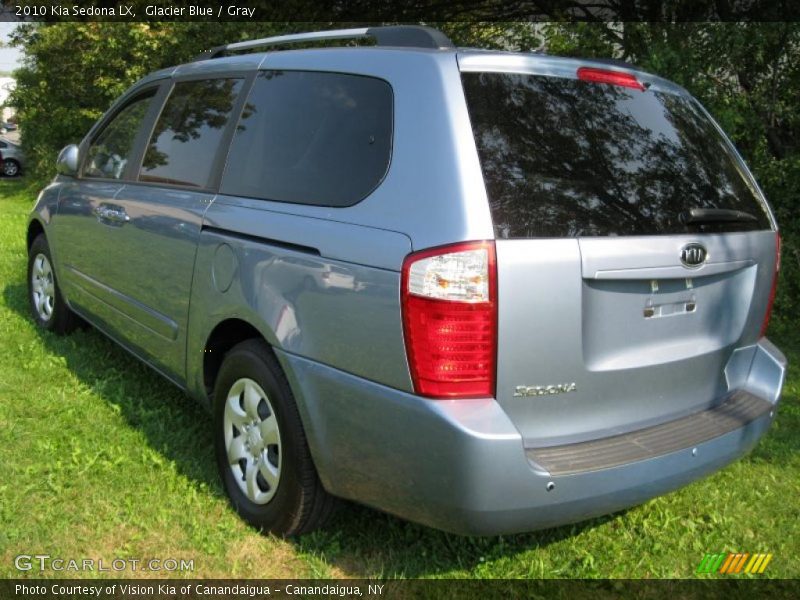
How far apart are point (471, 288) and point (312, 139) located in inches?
42.3

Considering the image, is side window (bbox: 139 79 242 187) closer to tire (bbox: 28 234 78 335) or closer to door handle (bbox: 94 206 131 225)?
door handle (bbox: 94 206 131 225)

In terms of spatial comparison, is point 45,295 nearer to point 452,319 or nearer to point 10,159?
point 452,319

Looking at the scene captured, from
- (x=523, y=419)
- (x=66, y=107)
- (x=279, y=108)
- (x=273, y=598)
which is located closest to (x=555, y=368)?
(x=523, y=419)

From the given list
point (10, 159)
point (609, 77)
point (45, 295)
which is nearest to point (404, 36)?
point (609, 77)

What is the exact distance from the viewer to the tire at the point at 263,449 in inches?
117

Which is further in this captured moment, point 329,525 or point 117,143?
point 117,143

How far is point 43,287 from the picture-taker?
588 cm

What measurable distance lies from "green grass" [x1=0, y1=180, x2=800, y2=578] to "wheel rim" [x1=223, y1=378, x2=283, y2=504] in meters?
0.18

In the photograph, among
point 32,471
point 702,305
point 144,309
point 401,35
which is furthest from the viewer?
point 144,309

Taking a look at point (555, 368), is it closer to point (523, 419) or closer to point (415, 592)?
point (523, 419)

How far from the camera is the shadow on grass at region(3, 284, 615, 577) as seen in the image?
10.2 ft

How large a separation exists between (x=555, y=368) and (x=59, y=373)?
356cm

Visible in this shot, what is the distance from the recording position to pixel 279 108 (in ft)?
11.1

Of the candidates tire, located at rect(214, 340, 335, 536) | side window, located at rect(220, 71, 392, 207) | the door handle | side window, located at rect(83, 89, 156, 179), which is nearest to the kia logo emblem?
side window, located at rect(220, 71, 392, 207)
